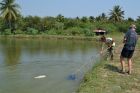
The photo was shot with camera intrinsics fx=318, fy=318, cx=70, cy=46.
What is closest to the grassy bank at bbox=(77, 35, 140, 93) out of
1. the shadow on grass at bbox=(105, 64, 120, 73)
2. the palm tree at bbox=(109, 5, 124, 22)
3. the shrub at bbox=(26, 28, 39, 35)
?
the shadow on grass at bbox=(105, 64, 120, 73)

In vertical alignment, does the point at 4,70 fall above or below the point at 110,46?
below

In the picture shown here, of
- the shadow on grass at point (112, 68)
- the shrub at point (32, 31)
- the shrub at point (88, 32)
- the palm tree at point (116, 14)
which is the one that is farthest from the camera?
the palm tree at point (116, 14)

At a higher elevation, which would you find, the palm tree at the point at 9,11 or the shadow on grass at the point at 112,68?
the palm tree at the point at 9,11

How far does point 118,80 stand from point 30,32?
48698mm

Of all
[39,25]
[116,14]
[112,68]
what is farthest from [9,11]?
[112,68]

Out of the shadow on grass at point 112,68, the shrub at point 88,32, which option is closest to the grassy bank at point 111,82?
the shadow on grass at point 112,68

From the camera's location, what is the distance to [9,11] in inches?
2405

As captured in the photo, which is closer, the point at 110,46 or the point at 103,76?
the point at 103,76

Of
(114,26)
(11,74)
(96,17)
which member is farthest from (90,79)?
(96,17)

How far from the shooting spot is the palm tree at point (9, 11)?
2398 inches

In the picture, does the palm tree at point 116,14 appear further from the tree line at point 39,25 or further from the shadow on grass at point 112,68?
the shadow on grass at point 112,68

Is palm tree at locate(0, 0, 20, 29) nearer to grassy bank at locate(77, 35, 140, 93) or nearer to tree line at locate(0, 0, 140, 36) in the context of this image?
tree line at locate(0, 0, 140, 36)

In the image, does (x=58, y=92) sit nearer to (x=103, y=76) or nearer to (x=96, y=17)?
(x=103, y=76)

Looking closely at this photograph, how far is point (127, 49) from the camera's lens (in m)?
11.4
